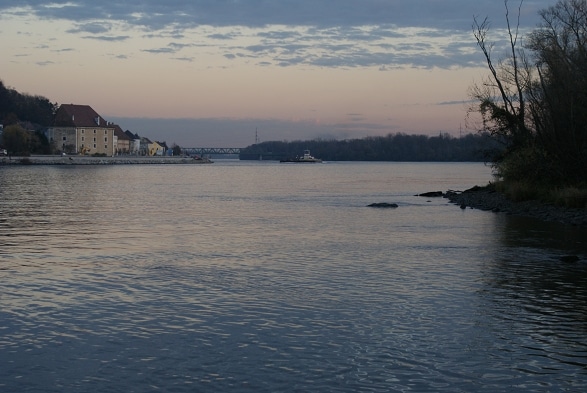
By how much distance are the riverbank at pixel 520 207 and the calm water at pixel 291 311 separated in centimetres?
509

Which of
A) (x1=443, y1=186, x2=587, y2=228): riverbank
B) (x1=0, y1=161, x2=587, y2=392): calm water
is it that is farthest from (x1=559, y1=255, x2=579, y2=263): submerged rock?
(x1=443, y1=186, x2=587, y2=228): riverbank

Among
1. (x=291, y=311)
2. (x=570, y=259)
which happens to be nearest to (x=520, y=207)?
(x=570, y=259)

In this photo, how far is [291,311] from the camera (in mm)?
16109

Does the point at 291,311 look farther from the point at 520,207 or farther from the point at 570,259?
the point at 520,207

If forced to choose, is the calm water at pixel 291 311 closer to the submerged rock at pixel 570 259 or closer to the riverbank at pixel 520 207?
the submerged rock at pixel 570 259

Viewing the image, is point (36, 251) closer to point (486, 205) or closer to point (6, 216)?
point (6, 216)

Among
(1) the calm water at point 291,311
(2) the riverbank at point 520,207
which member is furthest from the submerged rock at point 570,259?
(2) the riverbank at point 520,207

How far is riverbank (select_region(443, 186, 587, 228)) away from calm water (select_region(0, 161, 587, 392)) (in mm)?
5089

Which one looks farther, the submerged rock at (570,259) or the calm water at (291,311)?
the submerged rock at (570,259)

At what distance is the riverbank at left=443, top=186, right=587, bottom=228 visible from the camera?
3732 cm

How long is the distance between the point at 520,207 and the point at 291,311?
32.2 metres

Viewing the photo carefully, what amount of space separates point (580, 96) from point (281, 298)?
1160 inches

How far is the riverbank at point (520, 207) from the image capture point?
122ft

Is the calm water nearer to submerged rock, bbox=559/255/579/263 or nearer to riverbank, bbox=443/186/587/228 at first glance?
submerged rock, bbox=559/255/579/263
